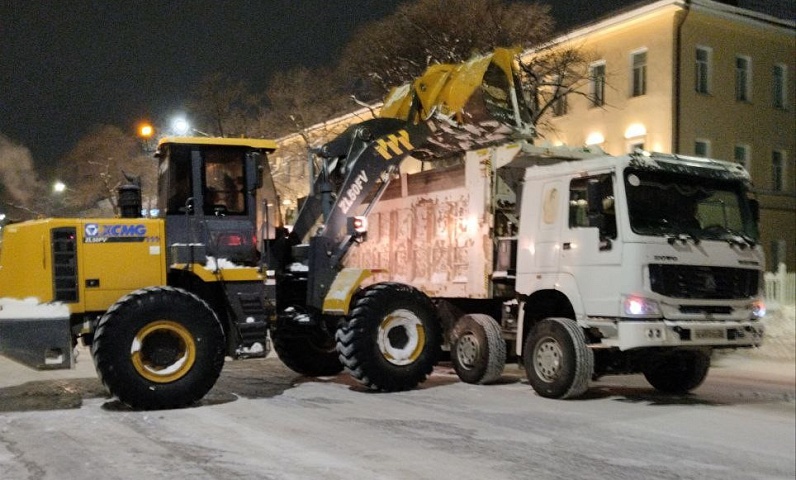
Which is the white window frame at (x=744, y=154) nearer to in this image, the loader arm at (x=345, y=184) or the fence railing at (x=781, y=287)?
the fence railing at (x=781, y=287)

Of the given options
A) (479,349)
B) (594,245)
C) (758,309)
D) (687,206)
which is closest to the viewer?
(594,245)

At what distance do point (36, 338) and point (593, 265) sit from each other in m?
6.21

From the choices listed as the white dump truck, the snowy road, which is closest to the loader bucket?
the white dump truck

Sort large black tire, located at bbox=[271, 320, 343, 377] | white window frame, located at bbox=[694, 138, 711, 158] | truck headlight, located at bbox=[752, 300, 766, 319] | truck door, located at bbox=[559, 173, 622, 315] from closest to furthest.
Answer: truck door, located at bbox=[559, 173, 622, 315], truck headlight, located at bbox=[752, 300, 766, 319], large black tire, located at bbox=[271, 320, 343, 377], white window frame, located at bbox=[694, 138, 711, 158]

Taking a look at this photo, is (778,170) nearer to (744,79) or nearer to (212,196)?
(744,79)

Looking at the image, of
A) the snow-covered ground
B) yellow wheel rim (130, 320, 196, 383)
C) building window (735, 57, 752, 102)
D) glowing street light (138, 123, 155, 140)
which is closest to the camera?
yellow wheel rim (130, 320, 196, 383)

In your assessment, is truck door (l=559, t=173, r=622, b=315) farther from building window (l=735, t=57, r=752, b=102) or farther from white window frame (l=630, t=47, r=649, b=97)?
building window (l=735, t=57, r=752, b=102)

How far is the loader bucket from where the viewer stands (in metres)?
11.8

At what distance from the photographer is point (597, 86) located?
1169 inches

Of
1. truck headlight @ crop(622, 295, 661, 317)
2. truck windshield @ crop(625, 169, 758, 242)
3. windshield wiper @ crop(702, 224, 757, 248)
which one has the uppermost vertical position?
truck windshield @ crop(625, 169, 758, 242)

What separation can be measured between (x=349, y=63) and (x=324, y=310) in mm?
16998

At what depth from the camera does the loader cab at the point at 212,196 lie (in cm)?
1016

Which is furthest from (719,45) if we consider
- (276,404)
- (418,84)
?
A: (276,404)

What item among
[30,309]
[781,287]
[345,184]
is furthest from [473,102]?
[781,287]
